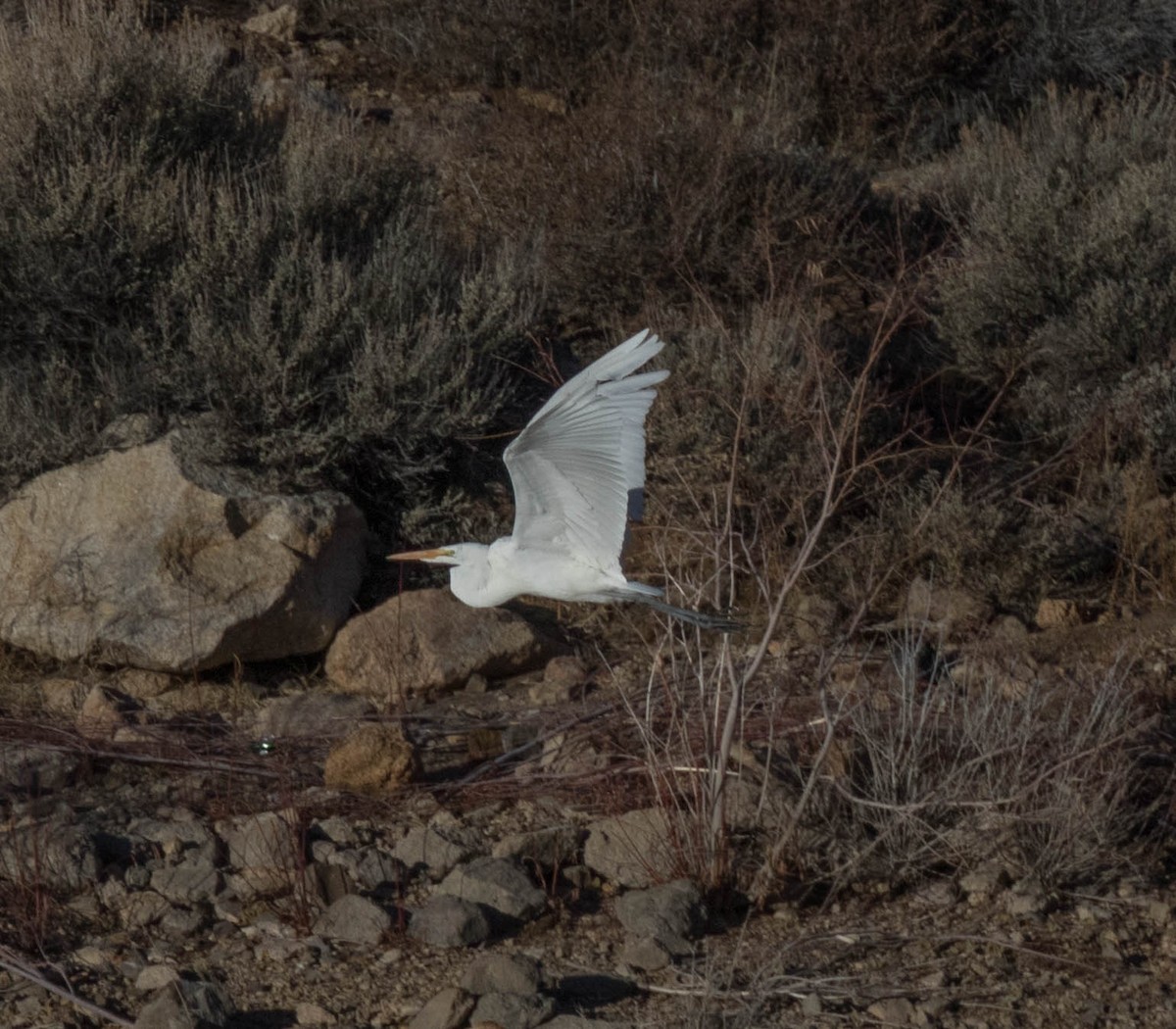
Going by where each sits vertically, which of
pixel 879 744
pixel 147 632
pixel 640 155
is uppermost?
pixel 640 155

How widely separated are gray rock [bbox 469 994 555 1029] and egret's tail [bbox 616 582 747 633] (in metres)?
0.99

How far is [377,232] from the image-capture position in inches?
318

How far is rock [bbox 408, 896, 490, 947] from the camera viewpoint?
13.8ft

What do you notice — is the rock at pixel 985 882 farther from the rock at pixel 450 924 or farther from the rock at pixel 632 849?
the rock at pixel 450 924

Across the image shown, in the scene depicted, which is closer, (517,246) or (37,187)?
(37,187)

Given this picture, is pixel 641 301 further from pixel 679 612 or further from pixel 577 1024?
pixel 577 1024

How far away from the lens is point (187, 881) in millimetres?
4551

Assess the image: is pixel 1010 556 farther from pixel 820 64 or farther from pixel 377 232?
pixel 820 64

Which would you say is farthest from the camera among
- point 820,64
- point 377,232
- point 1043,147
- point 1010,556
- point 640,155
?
point 820,64

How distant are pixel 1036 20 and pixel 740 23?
218 centimetres

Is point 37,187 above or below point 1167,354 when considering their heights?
above

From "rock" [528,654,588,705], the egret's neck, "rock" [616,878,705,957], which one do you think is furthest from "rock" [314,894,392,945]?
"rock" [528,654,588,705]

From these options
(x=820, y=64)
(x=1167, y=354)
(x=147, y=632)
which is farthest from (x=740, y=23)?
(x=147, y=632)

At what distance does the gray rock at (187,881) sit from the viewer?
4.51m
